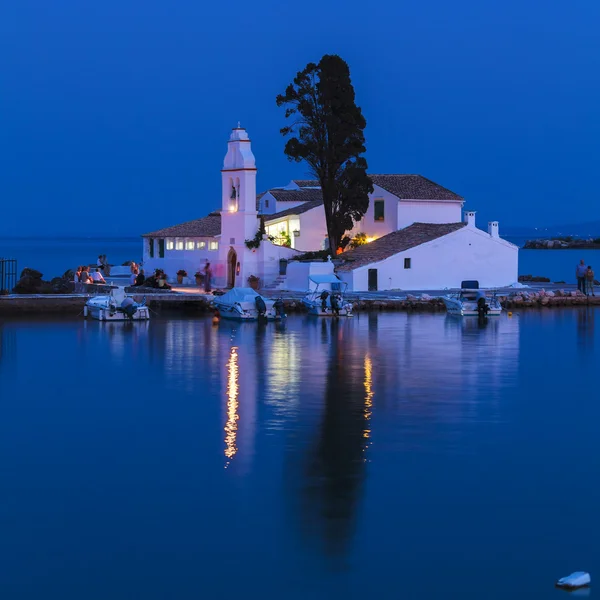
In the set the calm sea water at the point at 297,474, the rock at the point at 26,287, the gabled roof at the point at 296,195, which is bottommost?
the calm sea water at the point at 297,474

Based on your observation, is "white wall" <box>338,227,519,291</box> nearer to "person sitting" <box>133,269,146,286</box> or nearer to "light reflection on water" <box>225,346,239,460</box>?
"person sitting" <box>133,269,146,286</box>

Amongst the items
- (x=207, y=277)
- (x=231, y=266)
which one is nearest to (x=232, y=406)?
(x=207, y=277)

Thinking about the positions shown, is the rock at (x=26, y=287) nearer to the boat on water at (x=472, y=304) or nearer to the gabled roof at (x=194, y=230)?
the gabled roof at (x=194, y=230)

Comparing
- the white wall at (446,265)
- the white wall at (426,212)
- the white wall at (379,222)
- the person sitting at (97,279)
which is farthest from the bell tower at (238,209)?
the white wall at (426,212)

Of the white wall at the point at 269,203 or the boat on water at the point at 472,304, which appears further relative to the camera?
the white wall at the point at 269,203

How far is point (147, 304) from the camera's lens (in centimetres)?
5169

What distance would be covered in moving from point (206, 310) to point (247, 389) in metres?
22.5

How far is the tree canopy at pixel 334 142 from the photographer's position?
55438mm

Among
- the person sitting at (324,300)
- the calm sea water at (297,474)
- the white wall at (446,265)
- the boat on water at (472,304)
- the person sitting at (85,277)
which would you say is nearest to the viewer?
the calm sea water at (297,474)

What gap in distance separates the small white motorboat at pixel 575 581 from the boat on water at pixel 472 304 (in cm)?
3599

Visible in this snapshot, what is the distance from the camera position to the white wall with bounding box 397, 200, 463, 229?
5888 centimetres

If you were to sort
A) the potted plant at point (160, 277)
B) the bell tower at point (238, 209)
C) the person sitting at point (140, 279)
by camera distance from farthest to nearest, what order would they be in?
the person sitting at point (140, 279)
the potted plant at point (160, 277)
the bell tower at point (238, 209)

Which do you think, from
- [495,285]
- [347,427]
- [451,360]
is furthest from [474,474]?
[495,285]

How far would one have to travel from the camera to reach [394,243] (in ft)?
181
